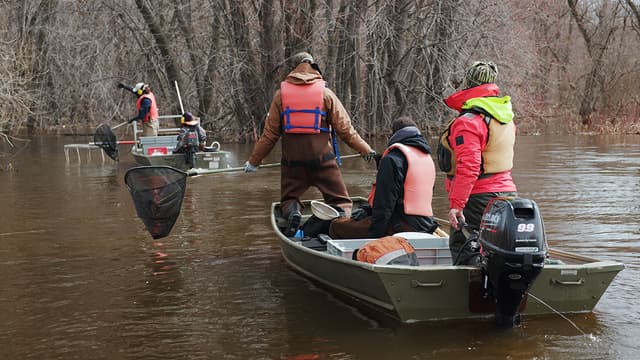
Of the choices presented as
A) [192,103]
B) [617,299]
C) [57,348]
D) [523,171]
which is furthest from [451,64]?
[57,348]

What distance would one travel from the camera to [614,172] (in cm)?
1617

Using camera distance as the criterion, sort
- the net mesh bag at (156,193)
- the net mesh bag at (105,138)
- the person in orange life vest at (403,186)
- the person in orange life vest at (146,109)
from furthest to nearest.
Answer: the net mesh bag at (105,138), the person in orange life vest at (146,109), the net mesh bag at (156,193), the person in orange life vest at (403,186)

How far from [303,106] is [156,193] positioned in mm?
1789

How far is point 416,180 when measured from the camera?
6867 millimetres

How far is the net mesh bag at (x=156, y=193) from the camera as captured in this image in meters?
8.33

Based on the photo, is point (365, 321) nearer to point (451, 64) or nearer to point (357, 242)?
point (357, 242)

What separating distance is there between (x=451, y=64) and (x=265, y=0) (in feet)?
19.7

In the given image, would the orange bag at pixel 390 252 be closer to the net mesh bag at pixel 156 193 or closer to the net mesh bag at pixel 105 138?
the net mesh bag at pixel 156 193

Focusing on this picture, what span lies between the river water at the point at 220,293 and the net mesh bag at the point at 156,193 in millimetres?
475

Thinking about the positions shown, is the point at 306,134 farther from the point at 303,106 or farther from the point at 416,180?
the point at 416,180

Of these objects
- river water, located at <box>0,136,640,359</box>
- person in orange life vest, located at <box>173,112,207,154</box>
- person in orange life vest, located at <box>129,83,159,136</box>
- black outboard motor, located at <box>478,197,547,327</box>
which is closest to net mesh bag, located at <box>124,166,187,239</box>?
river water, located at <box>0,136,640,359</box>

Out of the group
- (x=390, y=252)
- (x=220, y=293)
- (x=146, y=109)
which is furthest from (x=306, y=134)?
(x=146, y=109)

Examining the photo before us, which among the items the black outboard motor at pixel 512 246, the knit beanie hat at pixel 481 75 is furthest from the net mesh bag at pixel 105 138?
the black outboard motor at pixel 512 246

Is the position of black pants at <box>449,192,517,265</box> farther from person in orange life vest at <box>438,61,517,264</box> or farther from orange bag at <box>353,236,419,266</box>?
orange bag at <box>353,236,419,266</box>
